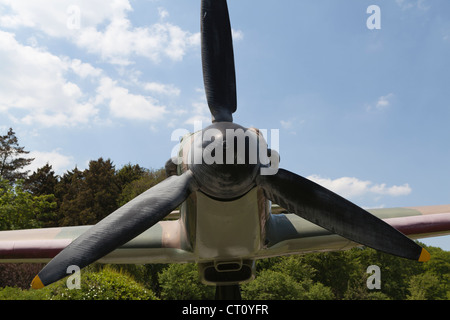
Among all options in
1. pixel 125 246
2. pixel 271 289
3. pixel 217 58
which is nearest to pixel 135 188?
pixel 271 289

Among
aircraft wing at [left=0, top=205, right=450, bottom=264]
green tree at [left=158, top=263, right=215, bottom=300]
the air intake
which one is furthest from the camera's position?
green tree at [left=158, top=263, right=215, bottom=300]

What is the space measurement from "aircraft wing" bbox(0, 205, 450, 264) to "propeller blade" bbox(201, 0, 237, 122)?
78.0 inches

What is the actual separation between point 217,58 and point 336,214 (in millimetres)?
2546

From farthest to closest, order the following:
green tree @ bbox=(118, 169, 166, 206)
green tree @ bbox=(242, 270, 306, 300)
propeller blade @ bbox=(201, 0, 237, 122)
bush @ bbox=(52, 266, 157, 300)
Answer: green tree @ bbox=(118, 169, 166, 206), green tree @ bbox=(242, 270, 306, 300), bush @ bbox=(52, 266, 157, 300), propeller blade @ bbox=(201, 0, 237, 122)

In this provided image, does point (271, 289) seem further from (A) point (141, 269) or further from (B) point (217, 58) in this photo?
(B) point (217, 58)

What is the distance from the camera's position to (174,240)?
213 inches

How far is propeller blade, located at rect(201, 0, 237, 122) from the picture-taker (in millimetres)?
4613

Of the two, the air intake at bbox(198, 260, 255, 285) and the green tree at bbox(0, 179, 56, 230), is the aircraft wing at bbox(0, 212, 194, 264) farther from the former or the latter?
the green tree at bbox(0, 179, 56, 230)

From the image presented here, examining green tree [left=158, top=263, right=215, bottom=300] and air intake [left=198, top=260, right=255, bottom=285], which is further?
green tree [left=158, top=263, right=215, bottom=300]

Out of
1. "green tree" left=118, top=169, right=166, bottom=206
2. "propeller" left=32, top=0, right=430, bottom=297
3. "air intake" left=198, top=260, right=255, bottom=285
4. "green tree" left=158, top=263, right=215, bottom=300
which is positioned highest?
"green tree" left=118, top=169, right=166, bottom=206

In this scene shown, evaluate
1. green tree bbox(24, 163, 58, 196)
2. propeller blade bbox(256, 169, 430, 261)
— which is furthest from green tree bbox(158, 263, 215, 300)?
green tree bbox(24, 163, 58, 196)

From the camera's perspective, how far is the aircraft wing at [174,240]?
17.7 ft

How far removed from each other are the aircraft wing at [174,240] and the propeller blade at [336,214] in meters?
1.48

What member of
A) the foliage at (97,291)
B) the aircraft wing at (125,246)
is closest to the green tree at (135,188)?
the foliage at (97,291)
